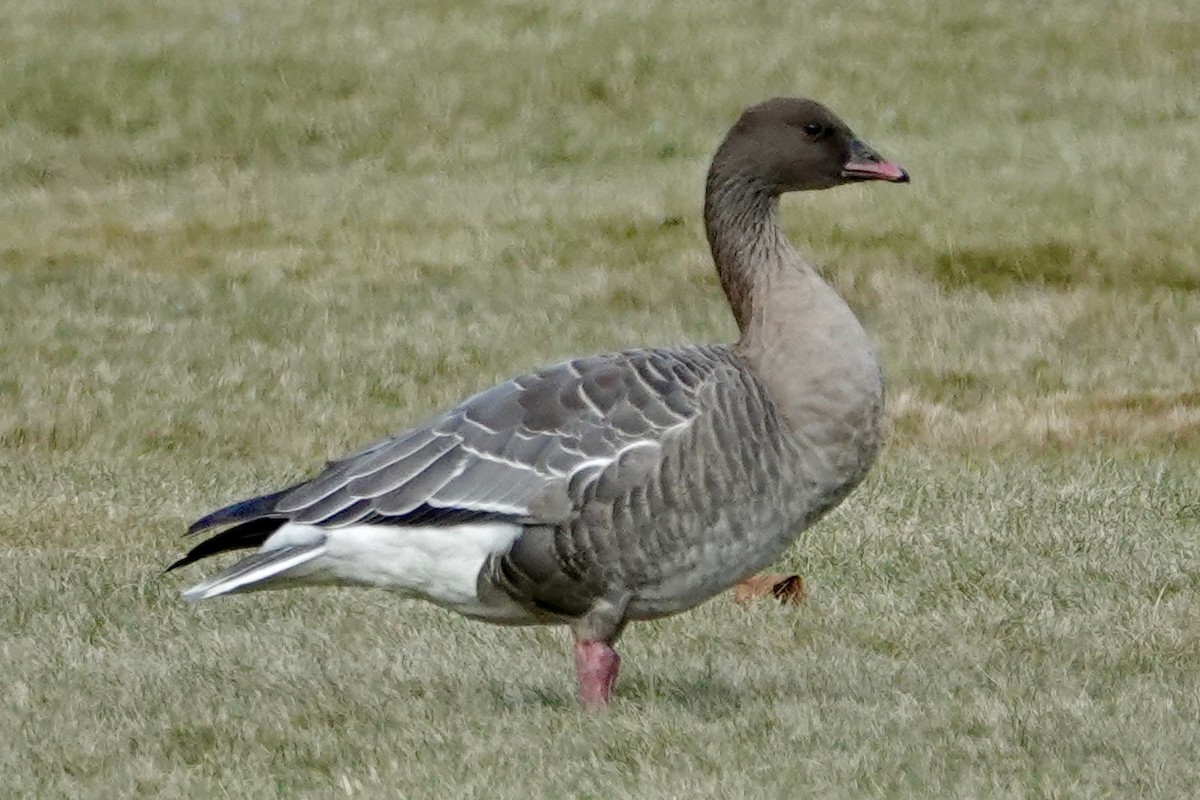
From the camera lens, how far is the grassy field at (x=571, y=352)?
6.30 m

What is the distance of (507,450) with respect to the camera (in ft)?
20.8

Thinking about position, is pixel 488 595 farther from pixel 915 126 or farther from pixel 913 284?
pixel 915 126

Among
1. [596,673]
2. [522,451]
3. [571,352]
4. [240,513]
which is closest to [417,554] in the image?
[522,451]

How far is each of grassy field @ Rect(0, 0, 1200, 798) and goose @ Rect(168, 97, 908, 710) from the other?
1.46ft

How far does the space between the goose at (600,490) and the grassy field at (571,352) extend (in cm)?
44

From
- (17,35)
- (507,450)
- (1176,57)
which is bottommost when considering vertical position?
(1176,57)

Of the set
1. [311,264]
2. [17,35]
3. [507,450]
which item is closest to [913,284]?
[311,264]

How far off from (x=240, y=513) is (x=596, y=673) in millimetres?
1221

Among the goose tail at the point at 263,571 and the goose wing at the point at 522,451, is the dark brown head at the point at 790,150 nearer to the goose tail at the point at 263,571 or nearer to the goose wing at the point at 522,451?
A: the goose wing at the point at 522,451

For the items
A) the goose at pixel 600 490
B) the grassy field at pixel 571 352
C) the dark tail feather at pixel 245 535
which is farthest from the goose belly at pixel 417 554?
the grassy field at pixel 571 352

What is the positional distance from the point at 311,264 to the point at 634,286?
3101 mm

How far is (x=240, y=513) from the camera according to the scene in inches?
252

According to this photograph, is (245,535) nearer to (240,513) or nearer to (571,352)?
(240,513)

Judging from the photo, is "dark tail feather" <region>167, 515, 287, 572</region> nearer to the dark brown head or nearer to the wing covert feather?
the wing covert feather
